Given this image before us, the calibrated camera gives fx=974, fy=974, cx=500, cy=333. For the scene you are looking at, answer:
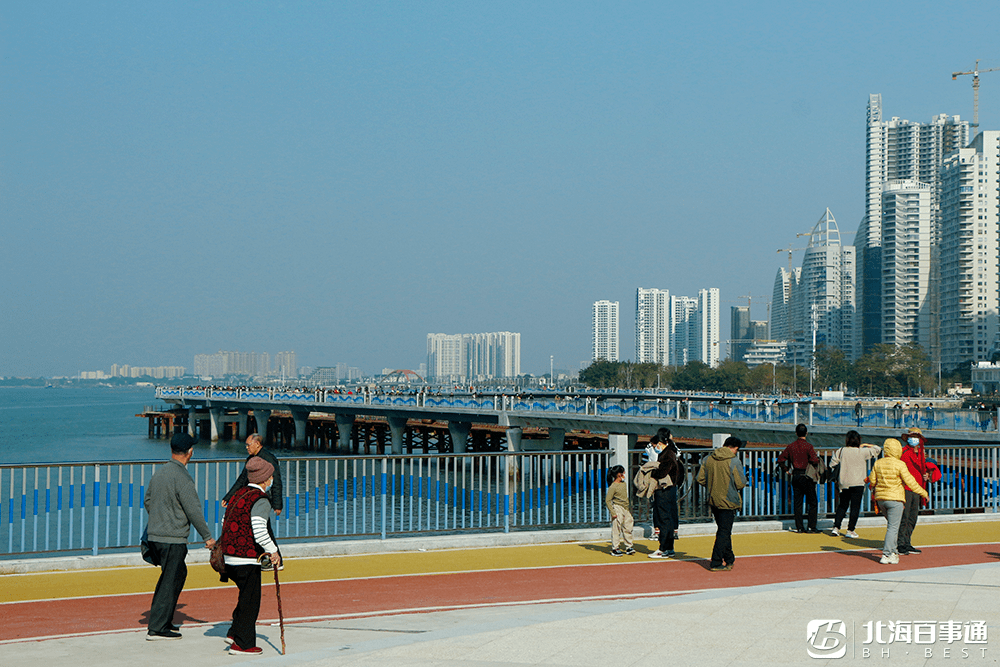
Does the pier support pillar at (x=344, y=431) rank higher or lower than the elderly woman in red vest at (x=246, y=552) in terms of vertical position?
lower

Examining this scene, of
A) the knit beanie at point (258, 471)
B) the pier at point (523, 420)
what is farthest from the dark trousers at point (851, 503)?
the pier at point (523, 420)

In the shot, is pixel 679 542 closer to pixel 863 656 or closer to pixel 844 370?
pixel 863 656

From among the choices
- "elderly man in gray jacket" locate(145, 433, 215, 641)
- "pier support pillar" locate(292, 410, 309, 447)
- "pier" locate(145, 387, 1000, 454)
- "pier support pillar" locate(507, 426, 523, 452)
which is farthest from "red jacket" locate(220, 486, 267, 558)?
"pier support pillar" locate(292, 410, 309, 447)

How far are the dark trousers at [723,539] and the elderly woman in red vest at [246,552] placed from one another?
5725 millimetres

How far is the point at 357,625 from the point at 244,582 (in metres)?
1.28

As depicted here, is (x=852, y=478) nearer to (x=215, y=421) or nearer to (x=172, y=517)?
(x=172, y=517)

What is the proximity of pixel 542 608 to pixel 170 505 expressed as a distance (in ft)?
11.6

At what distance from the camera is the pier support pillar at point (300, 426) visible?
86.9m

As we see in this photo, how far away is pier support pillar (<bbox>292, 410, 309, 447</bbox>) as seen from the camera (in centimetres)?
8694

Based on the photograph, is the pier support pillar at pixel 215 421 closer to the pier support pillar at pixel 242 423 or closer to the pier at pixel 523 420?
the pier at pixel 523 420

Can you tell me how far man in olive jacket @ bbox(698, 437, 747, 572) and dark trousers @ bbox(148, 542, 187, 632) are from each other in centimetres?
606

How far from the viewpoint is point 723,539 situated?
37.1ft

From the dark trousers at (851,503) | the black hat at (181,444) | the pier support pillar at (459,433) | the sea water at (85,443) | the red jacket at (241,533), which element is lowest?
the sea water at (85,443)

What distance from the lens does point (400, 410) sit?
230ft
